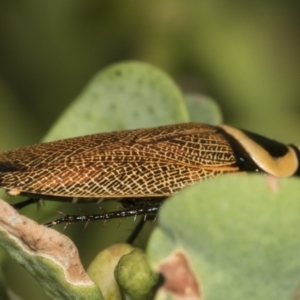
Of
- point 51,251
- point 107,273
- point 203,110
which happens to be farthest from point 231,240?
point 203,110

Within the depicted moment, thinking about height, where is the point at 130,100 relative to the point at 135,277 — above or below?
above

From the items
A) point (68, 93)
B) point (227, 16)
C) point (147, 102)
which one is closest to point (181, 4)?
point (227, 16)

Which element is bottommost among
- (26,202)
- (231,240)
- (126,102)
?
(26,202)

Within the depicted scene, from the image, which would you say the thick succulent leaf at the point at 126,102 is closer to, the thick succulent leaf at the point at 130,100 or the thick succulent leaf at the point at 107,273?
the thick succulent leaf at the point at 130,100

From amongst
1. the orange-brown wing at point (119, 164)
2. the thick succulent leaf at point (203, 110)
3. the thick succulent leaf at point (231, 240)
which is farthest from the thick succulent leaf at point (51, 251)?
the thick succulent leaf at point (203, 110)

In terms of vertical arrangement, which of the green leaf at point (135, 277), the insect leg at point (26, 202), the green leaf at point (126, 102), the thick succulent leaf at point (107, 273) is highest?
the green leaf at point (126, 102)

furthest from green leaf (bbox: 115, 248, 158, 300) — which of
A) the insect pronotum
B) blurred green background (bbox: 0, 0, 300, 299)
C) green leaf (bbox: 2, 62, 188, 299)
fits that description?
blurred green background (bbox: 0, 0, 300, 299)

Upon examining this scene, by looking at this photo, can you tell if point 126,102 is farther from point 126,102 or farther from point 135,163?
point 135,163
